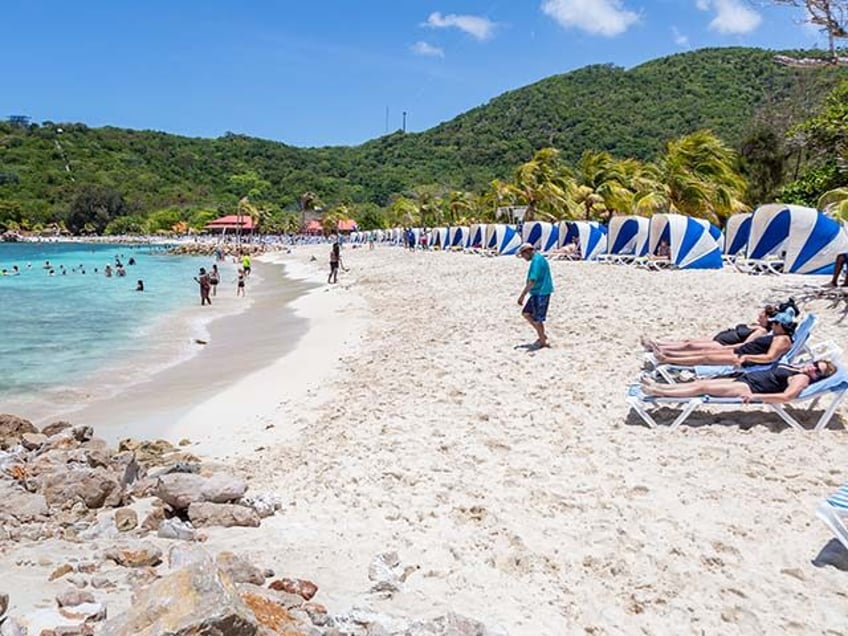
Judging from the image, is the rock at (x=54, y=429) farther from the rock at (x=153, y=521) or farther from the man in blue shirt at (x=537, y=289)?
the man in blue shirt at (x=537, y=289)

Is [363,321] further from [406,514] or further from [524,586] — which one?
[524,586]

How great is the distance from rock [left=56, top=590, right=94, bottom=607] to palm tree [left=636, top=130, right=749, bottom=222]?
26.1 meters

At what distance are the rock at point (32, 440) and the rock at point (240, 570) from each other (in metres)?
3.81

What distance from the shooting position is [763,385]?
5.40 m

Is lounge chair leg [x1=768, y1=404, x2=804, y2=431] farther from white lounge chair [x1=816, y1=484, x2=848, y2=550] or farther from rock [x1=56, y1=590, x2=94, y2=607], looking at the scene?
rock [x1=56, y1=590, x2=94, y2=607]

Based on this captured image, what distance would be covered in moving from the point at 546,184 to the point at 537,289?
30054 mm

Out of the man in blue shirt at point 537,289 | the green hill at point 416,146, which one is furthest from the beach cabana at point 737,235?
the green hill at point 416,146

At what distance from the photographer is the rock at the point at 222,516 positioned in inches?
167

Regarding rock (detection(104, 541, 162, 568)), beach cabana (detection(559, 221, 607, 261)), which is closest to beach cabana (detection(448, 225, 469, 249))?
beach cabana (detection(559, 221, 607, 261))

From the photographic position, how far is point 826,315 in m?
9.41

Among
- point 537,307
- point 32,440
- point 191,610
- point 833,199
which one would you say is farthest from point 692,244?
point 191,610

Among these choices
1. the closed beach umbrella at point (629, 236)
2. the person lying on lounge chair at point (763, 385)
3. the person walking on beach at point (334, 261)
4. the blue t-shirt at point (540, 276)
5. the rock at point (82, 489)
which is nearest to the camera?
the rock at point (82, 489)

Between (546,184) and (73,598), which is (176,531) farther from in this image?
(546,184)

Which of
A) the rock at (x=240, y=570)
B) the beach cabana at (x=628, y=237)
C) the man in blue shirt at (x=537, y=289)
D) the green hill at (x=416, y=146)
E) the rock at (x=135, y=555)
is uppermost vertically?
the green hill at (x=416, y=146)
